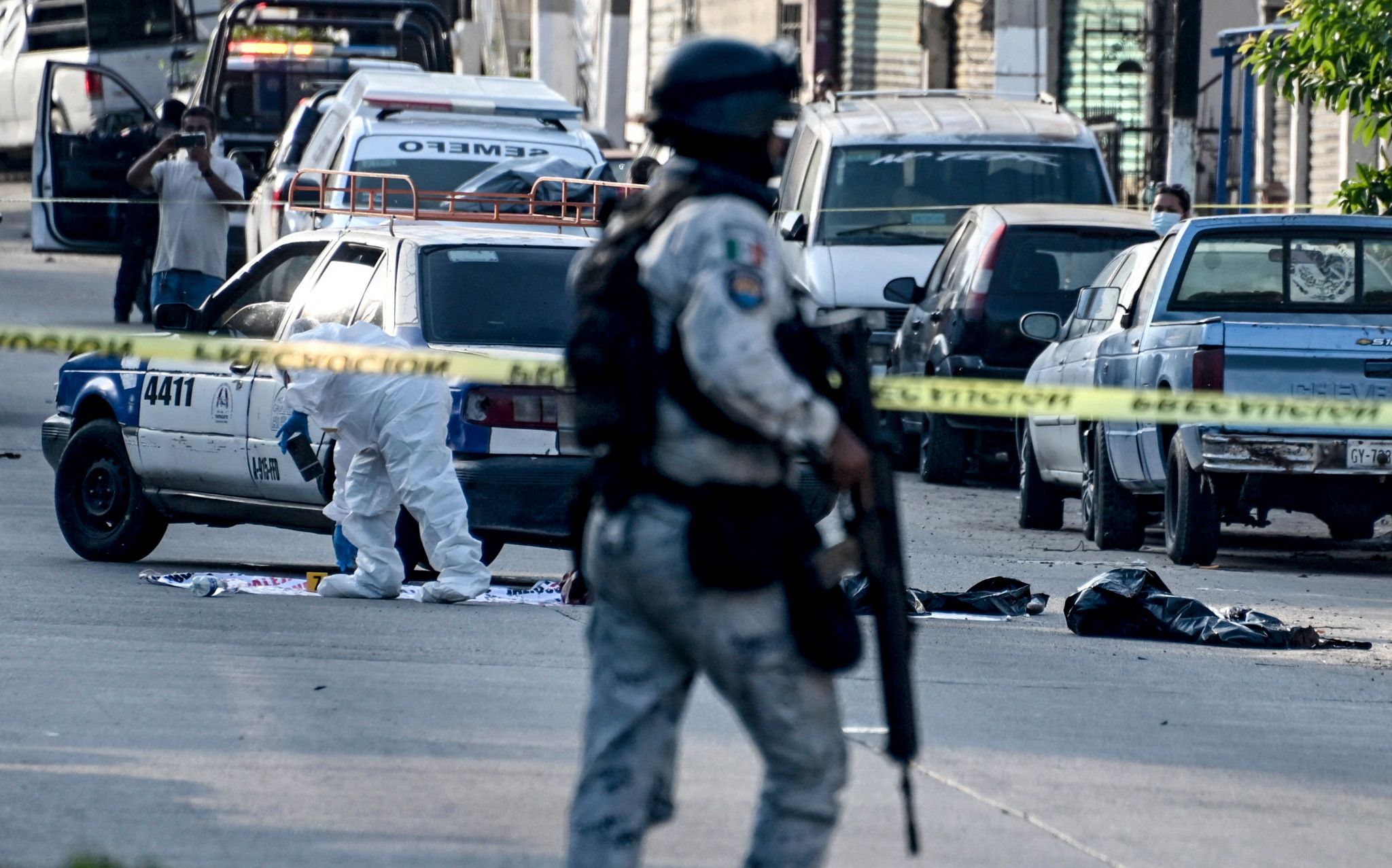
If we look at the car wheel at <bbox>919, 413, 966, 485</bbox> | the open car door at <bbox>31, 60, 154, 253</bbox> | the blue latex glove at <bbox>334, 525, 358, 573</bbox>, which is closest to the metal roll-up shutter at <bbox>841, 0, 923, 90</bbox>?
the open car door at <bbox>31, 60, 154, 253</bbox>

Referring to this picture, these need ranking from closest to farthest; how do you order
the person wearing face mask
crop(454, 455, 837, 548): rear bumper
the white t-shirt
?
crop(454, 455, 837, 548): rear bumper
the person wearing face mask
the white t-shirt

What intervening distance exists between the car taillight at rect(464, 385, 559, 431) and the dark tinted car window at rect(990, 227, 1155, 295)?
6.05m

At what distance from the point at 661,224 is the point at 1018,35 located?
87.3 ft

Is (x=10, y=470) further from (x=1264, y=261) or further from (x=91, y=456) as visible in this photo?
(x=1264, y=261)

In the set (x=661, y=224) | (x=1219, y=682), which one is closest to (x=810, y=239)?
(x=1219, y=682)

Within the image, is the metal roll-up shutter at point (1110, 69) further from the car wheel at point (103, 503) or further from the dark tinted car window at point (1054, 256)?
the car wheel at point (103, 503)

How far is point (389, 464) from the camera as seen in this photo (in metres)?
9.16

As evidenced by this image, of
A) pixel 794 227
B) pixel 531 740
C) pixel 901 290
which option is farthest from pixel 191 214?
pixel 531 740

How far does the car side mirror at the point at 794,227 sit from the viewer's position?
1672cm

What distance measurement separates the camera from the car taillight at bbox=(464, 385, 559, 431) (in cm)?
945

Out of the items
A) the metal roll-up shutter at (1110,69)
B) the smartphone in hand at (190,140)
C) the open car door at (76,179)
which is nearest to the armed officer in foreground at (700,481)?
the smartphone in hand at (190,140)

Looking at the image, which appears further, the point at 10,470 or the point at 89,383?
the point at 10,470

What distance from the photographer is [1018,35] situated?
99.0 feet

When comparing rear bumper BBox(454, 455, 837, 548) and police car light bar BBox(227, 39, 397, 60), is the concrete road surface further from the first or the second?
police car light bar BBox(227, 39, 397, 60)
